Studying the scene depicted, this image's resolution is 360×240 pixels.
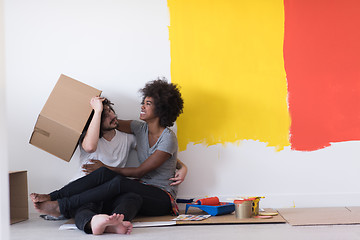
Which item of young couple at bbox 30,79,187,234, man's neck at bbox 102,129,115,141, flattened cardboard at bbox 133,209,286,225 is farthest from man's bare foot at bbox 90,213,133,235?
man's neck at bbox 102,129,115,141

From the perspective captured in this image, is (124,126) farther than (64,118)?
Yes

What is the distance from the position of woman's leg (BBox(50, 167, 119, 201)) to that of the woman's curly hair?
455mm

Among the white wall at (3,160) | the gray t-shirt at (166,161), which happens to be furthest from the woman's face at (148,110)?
the white wall at (3,160)

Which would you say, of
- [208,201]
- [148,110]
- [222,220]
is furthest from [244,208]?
[148,110]

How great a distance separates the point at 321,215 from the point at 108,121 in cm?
126

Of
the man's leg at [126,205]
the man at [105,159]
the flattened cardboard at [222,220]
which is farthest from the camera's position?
the flattened cardboard at [222,220]

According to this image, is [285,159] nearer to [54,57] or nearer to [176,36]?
[176,36]

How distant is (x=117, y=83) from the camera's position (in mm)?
2613

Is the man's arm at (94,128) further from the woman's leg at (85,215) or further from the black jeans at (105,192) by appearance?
the woman's leg at (85,215)

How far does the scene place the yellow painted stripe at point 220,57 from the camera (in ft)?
8.56

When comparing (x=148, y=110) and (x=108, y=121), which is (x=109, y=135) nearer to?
(x=108, y=121)

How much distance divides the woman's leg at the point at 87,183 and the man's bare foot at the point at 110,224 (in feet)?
1.20

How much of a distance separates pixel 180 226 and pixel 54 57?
136 centimetres

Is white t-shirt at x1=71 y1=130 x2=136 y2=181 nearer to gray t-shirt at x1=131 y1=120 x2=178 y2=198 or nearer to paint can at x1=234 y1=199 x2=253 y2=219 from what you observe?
gray t-shirt at x1=131 y1=120 x2=178 y2=198
